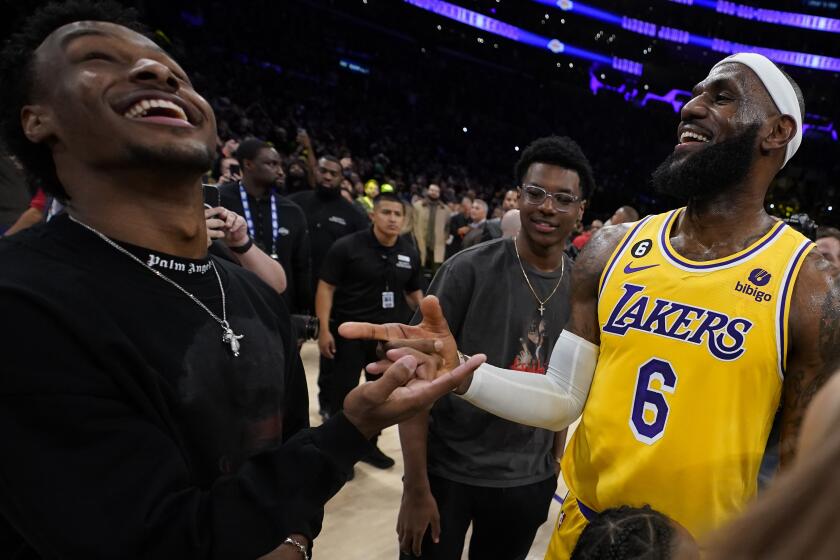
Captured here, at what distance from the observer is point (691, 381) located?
1504 millimetres

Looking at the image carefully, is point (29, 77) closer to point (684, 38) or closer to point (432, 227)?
point (432, 227)

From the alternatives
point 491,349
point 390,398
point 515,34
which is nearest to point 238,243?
point 491,349

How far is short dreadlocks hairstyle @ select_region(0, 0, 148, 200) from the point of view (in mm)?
1161

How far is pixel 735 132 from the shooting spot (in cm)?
168

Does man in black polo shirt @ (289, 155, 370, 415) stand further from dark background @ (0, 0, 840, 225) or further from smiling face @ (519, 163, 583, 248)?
dark background @ (0, 0, 840, 225)

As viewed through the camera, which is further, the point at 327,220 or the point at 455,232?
the point at 455,232

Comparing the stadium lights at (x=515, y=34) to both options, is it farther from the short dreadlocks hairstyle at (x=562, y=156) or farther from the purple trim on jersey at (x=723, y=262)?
the purple trim on jersey at (x=723, y=262)

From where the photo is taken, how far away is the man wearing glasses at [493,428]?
83.4 inches

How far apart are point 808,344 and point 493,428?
1.11 metres

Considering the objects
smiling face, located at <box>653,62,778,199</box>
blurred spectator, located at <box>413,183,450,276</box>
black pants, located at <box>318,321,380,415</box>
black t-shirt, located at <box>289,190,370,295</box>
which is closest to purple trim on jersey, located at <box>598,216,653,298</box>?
smiling face, located at <box>653,62,778,199</box>

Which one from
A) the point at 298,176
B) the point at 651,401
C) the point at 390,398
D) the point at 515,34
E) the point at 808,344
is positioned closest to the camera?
the point at 390,398

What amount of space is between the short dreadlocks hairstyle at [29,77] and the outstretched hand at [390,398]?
81 centimetres

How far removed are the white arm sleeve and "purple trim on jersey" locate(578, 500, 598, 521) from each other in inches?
9.8

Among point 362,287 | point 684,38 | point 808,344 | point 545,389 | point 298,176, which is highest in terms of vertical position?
point 684,38
